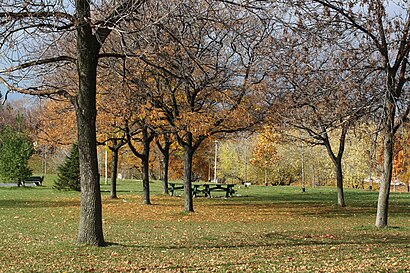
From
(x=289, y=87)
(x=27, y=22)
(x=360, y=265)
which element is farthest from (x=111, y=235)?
(x=289, y=87)

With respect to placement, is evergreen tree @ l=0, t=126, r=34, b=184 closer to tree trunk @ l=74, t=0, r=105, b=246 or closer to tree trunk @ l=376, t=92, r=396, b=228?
tree trunk @ l=376, t=92, r=396, b=228

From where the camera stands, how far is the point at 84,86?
10320 millimetres

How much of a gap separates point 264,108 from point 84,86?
1159 centimetres

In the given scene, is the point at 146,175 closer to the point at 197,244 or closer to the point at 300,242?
the point at 197,244

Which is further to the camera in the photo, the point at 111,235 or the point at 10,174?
the point at 10,174

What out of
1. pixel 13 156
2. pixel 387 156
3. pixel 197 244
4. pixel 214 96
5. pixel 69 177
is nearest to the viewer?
Result: pixel 197 244

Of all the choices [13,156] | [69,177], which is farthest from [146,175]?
[13,156]

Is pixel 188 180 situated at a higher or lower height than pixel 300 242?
higher

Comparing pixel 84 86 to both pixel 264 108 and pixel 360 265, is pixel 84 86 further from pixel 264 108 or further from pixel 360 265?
pixel 264 108

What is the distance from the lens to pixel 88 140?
10273mm

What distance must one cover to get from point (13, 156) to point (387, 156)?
29854 millimetres

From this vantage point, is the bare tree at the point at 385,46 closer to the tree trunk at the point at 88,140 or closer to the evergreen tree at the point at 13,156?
the tree trunk at the point at 88,140

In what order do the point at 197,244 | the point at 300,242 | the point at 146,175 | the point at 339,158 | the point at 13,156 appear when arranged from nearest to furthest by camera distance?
the point at 197,244
the point at 300,242
the point at 339,158
the point at 146,175
the point at 13,156

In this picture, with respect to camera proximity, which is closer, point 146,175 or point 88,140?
point 88,140
